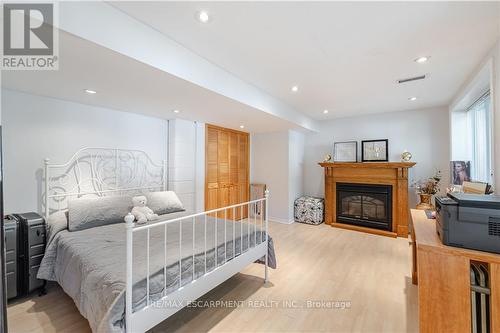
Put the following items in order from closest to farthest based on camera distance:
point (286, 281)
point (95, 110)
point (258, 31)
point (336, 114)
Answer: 1. point (258, 31)
2. point (286, 281)
3. point (95, 110)
4. point (336, 114)

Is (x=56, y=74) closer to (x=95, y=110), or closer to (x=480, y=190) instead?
(x=95, y=110)

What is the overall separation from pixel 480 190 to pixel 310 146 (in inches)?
150

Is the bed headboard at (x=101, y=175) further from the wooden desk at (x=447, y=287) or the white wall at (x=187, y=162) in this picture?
the wooden desk at (x=447, y=287)

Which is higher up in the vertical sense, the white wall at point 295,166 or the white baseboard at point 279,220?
the white wall at point 295,166

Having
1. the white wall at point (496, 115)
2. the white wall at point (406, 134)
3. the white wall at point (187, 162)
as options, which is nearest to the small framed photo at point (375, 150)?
the white wall at point (406, 134)

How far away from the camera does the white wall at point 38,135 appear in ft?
8.04

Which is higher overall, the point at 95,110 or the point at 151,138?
the point at 95,110

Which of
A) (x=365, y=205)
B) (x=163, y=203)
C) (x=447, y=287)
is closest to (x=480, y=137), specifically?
(x=365, y=205)

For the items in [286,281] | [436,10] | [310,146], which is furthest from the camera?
[310,146]

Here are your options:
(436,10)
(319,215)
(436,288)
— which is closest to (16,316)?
(436,288)

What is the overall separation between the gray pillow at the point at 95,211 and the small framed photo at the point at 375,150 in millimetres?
4533

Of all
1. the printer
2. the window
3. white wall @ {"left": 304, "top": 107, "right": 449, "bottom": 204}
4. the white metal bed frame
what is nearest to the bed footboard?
the white metal bed frame

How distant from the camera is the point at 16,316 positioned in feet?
6.54

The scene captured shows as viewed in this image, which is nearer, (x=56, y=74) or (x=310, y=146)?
(x=56, y=74)
